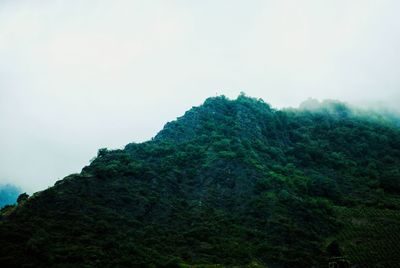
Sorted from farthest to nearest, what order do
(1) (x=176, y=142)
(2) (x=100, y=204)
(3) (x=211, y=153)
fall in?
(1) (x=176, y=142) → (3) (x=211, y=153) → (2) (x=100, y=204)

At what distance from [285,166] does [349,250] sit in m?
27.2

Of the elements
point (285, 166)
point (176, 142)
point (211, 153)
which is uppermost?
point (176, 142)

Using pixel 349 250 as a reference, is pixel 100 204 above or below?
above

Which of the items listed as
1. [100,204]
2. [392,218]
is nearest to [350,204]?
[392,218]

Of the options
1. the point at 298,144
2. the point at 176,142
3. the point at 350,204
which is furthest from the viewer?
the point at 298,144

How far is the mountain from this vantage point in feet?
148

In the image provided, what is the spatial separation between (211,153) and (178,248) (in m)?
26.7

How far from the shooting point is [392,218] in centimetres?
5503

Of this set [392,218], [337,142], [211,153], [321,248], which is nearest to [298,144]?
[337,142]

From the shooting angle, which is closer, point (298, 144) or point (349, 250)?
point (349, 250)

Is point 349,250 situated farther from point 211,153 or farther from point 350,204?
point 211,153

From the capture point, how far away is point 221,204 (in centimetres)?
5975

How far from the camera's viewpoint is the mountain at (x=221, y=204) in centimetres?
4506

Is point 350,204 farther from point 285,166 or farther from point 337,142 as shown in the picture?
point 337,142
